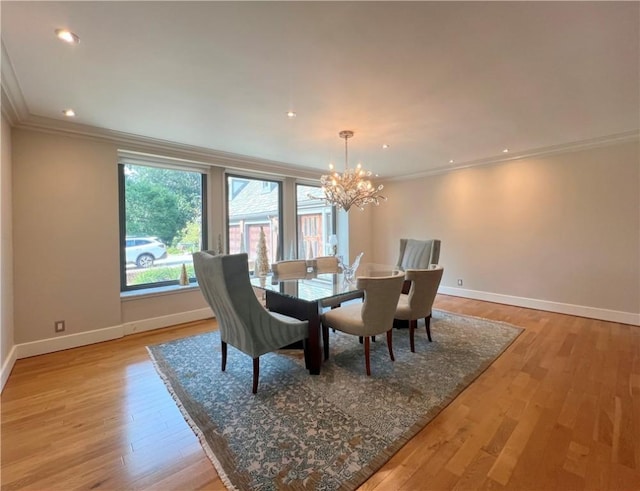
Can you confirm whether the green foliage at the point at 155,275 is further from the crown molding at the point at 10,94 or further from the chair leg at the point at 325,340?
the chair leg at the point at 325,340

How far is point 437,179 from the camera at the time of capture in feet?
18.9

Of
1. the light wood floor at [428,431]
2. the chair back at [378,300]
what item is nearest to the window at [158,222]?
the light wood floor at [428,431]

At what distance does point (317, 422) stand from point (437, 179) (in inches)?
202

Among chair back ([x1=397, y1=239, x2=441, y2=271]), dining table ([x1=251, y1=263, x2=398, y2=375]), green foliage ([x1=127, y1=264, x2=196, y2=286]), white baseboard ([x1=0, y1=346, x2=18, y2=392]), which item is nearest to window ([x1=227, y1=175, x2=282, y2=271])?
green foliage ([x1=127, y1=264, x2=196, y2=286])

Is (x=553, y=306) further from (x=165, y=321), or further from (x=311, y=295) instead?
(x=165, y=321)

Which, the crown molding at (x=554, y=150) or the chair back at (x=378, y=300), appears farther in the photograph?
the crown molding at (x=554, y=150)

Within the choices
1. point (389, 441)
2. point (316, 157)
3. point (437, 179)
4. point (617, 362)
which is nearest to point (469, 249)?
point (437, 179)

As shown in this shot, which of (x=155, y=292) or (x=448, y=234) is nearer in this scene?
(x=155, y=292)

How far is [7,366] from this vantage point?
2.64 meters

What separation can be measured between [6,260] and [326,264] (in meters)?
3.36

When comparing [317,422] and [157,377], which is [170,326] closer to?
[157,377]

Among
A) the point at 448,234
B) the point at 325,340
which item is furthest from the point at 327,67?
the point at 448,234

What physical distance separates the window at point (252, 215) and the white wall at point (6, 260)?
2.44 metres

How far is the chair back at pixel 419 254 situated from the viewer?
417 cm
